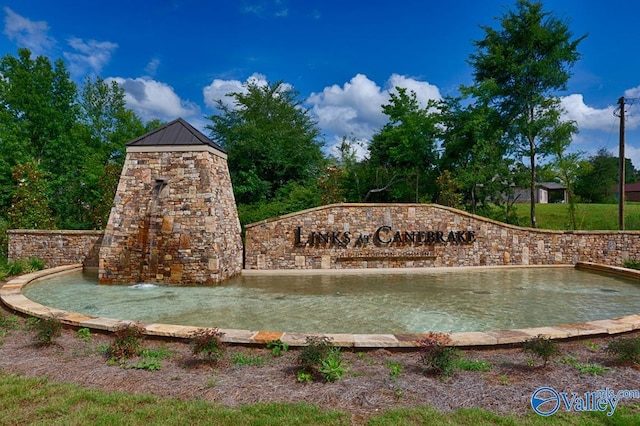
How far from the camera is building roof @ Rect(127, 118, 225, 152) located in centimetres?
1024

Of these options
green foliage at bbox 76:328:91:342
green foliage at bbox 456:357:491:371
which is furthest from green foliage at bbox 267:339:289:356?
green foliage at bbox 76:328:91:342

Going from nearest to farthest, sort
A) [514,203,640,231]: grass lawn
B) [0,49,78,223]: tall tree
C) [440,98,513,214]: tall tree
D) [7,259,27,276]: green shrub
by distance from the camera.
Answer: [7,259,27,276]: green shrub
[440,98,513,214]: tall tree
[514,203,640,231]: grass lawn
[0,49,78,223]: tall tree

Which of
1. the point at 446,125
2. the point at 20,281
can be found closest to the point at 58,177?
the point at 20,281

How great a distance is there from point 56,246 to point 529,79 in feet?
70.5

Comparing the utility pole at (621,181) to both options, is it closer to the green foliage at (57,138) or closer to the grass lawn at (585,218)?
the grass lawn at (585,218)

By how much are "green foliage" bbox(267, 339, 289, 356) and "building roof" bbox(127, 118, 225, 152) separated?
23.9 ft

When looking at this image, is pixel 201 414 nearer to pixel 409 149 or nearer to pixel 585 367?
pixel 585 367

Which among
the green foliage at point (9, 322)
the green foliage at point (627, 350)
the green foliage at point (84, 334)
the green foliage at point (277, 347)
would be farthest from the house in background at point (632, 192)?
the green foliage at point (9, 322)

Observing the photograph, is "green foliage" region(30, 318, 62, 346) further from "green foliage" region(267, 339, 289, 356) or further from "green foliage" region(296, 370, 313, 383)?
"green foliage" region(296, 370, 313, 383)

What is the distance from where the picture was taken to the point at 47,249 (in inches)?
480

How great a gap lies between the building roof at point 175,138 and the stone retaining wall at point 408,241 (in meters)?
3.56

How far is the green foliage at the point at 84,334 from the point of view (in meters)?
4.94

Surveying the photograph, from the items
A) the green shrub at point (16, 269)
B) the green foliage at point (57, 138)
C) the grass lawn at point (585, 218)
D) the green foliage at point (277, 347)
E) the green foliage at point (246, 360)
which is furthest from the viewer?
the green foliage at point (57, 138)

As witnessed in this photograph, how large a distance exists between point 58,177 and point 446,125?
22841 millimetres
